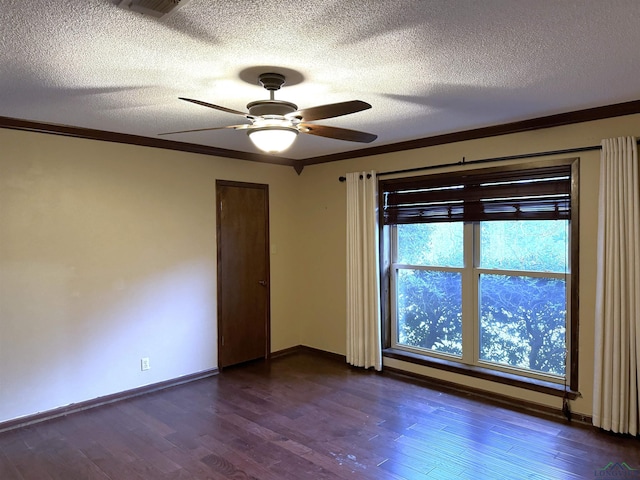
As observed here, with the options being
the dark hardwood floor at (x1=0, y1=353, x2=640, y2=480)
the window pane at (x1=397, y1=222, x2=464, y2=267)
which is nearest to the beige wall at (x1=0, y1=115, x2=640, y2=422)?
the dark hardwood floor at (x1=0, y1=353, x2=640, y2=480)

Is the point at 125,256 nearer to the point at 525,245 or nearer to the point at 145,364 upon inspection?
the point at 145,364

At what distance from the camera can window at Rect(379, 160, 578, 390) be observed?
3.66m

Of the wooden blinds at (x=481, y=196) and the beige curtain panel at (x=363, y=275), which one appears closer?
the wooden blinds at (x=481, y=196)

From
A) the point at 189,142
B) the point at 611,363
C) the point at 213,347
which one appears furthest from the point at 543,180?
the point at 213,347

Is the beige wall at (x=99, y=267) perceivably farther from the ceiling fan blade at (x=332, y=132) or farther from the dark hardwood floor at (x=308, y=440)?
the ceiling fan blade at (x=332, y=132)

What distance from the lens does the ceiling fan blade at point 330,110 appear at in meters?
2.26

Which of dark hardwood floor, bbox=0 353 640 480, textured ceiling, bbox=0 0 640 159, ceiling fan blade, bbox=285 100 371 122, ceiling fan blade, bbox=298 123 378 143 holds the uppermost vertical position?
textured ceiling, bbox=0 0 640 159

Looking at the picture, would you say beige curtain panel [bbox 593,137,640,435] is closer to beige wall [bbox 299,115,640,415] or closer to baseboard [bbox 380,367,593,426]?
beige wall [bbox 299,115,640,415]

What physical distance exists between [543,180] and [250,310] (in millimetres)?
3323

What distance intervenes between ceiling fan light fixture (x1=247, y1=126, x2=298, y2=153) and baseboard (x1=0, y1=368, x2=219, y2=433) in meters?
2.82

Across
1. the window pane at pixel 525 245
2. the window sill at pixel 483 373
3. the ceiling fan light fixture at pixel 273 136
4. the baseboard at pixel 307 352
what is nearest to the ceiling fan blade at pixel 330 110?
the ceiling fan light fixture at pixel 273 136

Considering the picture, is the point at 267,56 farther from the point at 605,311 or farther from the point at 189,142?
the point at 605,311

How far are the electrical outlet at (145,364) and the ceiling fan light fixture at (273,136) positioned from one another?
2646mm

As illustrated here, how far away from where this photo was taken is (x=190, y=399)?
4.05m
